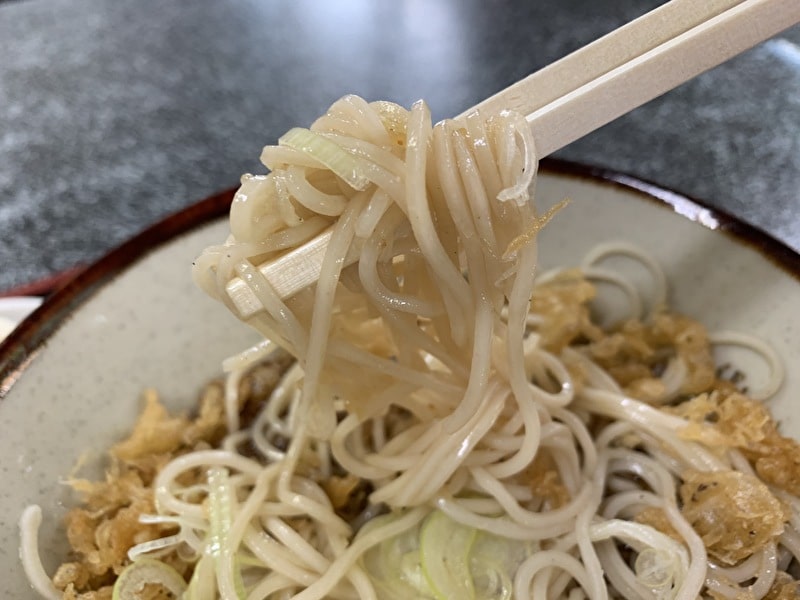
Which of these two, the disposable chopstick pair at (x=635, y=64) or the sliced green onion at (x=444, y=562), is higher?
the disposable chopstick pair at (x=635, y=64)

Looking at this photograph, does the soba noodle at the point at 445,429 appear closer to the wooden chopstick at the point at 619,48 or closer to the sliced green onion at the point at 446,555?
the sliced green onion at the point at 446,555

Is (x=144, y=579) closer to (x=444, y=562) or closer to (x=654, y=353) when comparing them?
(x=444, y=562)

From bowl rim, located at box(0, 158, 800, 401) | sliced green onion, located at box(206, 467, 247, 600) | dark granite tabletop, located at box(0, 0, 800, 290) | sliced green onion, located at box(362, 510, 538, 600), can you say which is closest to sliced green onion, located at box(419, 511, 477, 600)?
sliced green onion, located at box(362, 510, 538, 600)

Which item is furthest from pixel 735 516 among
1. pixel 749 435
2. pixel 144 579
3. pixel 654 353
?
pixel 144 579

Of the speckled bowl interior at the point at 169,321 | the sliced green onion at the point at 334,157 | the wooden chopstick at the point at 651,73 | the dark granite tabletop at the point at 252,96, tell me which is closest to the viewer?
the sliced green onion at the point at 334,157

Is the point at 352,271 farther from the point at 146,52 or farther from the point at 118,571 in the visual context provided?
the point at 146,52

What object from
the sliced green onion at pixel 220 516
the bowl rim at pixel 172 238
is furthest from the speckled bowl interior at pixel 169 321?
the sliced green onion at pixel 220 516

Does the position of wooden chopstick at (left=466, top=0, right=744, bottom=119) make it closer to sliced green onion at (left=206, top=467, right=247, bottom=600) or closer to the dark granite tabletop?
sliced green onion at (left=206, top=467, right=247, bottom=600)

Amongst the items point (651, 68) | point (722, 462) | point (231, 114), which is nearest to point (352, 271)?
point (651, 68)
